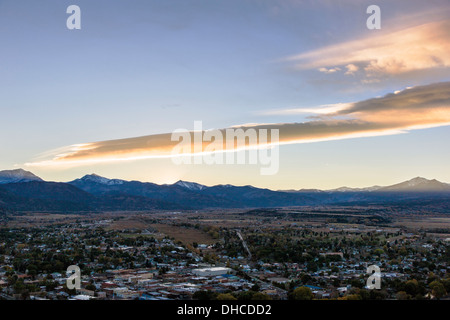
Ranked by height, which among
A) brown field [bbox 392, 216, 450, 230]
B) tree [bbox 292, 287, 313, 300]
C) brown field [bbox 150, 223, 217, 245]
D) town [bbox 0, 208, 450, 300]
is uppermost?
tree [bbox 292, 287, 313, 300]

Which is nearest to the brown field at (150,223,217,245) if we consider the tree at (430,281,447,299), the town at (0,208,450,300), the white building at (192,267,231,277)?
the town at (0,208,450,300)

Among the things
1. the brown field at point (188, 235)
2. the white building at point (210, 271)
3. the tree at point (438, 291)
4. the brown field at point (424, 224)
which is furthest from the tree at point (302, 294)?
the brown field at point (424, 224)

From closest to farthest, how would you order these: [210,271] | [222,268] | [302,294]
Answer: [302,294], [210,271], [222,268]

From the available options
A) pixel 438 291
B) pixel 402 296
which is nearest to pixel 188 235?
pixel 402 296

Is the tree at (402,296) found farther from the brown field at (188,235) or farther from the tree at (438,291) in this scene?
the brown field at (188,235)

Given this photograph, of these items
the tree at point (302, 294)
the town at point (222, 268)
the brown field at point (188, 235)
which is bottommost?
the brown field at point (188, 235)

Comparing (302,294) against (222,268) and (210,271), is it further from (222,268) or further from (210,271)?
(222,268)

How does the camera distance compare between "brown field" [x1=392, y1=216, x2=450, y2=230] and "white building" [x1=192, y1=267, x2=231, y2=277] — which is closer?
"white building" [x1=192, y1=267, x2=231, y2=277]

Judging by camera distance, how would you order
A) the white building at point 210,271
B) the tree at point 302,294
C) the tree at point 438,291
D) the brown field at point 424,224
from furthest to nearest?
the brown field at point 424,224 < the white building at point 210,271 < the tree at point 438,291 < the tree at point 302,294

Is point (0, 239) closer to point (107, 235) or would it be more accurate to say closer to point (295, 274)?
point (107, 235)

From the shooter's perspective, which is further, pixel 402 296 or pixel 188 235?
pixel 188 235

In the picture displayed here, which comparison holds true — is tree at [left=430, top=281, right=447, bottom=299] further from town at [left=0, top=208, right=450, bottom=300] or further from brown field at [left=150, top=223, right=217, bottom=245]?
brown field at [left=150, top=223, right=217, bottom=245]

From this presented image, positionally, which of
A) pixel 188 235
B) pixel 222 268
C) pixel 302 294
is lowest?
pixel 188 235

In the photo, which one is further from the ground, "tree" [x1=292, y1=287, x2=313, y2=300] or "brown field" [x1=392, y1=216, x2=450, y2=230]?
"tree" [x1=292, y1=287, x2=313, y2=300]
